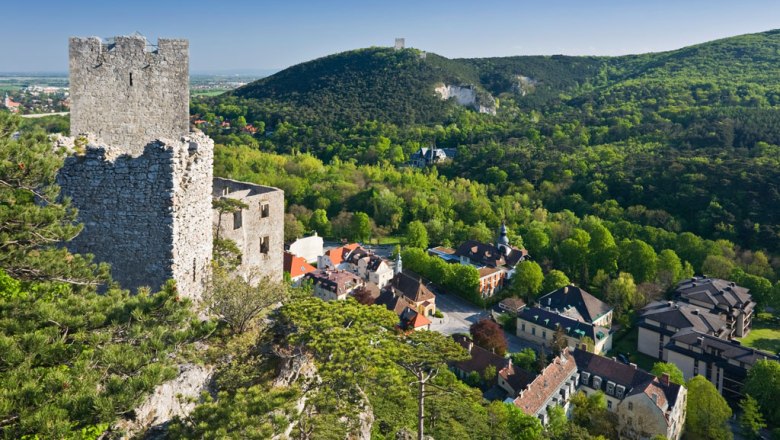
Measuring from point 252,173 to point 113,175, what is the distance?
5706cm

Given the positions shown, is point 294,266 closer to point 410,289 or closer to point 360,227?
point 410,289

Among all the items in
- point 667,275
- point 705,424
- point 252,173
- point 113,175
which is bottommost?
point 705,424

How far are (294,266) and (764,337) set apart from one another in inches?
1375

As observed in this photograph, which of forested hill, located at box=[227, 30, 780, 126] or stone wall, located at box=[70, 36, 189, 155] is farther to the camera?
forested hill, located at box=[227, 30, 780, 126]

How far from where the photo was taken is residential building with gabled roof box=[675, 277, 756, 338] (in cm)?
3744

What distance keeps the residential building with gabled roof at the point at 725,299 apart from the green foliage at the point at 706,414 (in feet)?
37.2

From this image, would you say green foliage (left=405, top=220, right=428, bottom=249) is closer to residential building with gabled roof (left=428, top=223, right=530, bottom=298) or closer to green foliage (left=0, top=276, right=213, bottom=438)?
residential building with gabled roof (left=428, top=223, right=530, bottom=298)

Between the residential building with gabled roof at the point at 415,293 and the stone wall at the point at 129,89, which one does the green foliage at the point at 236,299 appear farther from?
the residential building with gabled roof at the point at 415,293

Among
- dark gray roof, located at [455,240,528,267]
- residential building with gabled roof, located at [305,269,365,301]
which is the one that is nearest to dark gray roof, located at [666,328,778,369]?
dark gray roof, located at [455,240,528,267]

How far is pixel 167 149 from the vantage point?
8695mm

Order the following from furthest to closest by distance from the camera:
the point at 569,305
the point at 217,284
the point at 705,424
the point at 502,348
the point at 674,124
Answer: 1. the point at 674,124
2. the point at 569,305
3. the point at 502,348
4. the point at 705,424
5. the point at 217,284

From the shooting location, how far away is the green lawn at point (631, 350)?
113ft

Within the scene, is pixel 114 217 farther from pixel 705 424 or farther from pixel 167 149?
pixel 705 424

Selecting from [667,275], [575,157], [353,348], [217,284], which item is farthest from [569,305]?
[575,157]
